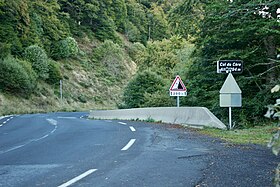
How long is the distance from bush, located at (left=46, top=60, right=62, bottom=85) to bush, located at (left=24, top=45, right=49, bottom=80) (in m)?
2.19

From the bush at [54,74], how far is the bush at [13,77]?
8827mm

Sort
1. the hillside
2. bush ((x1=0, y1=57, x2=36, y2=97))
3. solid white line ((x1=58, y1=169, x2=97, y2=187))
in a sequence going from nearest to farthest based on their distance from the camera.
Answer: solid white line ((x1=58, y1=169, x2=97, y2=187)) < bush ((x1=0, y1=57, x2=36, y2=97)) < the hillside

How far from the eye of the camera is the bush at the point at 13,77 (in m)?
53.4

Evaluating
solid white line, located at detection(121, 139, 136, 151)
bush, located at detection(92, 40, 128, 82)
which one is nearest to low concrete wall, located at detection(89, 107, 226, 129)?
solid white line, located at detection(121, 139, 136, 151)

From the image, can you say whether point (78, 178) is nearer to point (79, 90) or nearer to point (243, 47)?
point (243, 47)

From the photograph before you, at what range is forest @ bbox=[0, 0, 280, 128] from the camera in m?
16.5

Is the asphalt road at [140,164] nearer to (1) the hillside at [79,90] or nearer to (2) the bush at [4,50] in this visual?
(1) the hillside at [79,90]

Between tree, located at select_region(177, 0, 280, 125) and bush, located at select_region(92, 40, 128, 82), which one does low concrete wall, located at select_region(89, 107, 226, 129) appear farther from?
bush, located at select_region(92, 40, 128, 82)

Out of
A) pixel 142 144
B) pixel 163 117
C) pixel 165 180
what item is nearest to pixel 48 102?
pixel 163 117

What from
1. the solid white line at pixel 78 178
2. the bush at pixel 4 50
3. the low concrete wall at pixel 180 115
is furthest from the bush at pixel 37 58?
the solid white line at pixel 78 178

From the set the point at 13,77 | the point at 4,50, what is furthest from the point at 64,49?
the point at 13,77

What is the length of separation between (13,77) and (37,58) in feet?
29.0

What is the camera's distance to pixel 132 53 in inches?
3533

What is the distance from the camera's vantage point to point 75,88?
225 feet
